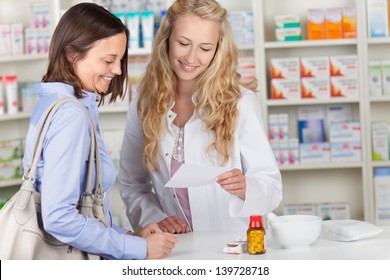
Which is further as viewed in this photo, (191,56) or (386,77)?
(386,77)

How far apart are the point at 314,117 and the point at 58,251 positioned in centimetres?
366

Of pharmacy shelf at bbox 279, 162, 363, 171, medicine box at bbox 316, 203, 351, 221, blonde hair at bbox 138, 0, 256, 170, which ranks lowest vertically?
medicine box at bbox 316, 203, 351, 221

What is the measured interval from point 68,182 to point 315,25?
139 inches

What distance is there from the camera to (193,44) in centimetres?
257

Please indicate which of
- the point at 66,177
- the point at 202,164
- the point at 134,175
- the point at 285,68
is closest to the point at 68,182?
the point at 66,177

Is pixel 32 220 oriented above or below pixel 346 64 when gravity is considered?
below

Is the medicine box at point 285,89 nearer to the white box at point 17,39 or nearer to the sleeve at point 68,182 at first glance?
the white box at point 17,39

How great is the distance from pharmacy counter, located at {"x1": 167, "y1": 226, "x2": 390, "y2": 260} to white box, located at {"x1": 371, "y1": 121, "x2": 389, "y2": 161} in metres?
2.76

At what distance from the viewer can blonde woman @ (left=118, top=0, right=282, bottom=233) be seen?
8.46ft

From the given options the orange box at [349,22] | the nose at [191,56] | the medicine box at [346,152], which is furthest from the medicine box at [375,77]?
the nose at [191,56]

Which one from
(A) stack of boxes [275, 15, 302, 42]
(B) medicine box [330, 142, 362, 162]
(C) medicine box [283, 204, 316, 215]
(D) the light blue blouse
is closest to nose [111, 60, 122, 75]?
(D) the light blue blouse

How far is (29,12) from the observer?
5.03 metres

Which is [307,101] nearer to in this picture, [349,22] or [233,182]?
[349,22]

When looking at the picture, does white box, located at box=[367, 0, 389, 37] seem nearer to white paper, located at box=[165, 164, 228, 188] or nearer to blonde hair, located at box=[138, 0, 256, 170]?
blonde hair, located at box=[138, 0, 256, 170]
